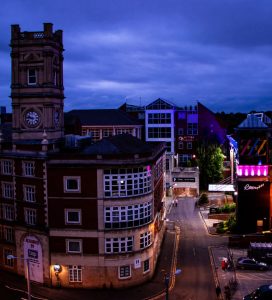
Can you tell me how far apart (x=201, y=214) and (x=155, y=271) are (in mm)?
32510

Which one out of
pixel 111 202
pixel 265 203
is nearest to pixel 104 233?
pixel 111 202

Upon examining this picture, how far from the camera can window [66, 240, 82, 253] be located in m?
52.2

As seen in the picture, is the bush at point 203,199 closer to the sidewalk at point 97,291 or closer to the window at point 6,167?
the sidewalk at point 97,291

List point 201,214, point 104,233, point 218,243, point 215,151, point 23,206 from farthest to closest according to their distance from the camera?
point 215,151, point 201,214, point 218,243, point 23,206, point 104,233

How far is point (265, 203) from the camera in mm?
72500

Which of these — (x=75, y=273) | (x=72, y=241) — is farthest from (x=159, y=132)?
(x=75, y=273)

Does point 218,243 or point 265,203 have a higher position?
point 265,203

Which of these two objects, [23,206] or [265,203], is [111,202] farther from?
[265,203]

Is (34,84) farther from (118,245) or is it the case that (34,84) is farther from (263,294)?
(263,294)

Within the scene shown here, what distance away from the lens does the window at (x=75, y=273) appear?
52031 millimetres

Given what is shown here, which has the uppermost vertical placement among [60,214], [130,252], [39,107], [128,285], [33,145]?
[39,107]

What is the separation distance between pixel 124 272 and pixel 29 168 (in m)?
16.8

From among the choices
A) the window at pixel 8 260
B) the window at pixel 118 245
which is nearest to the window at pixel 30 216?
the window at pixel 8 260

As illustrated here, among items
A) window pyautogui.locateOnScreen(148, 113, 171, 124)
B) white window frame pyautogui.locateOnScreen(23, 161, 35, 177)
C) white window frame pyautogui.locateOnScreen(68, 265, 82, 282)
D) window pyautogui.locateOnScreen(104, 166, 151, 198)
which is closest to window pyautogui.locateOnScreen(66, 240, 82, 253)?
white window frame pyautogui.locateOnScreen(68, 265, 82, 282)
